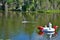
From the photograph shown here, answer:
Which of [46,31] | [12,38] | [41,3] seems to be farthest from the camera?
[41,3]

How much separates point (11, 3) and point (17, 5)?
5.38ft

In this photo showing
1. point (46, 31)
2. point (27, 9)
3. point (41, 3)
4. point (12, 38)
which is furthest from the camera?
point (41, 3)

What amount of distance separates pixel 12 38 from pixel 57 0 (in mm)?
43109

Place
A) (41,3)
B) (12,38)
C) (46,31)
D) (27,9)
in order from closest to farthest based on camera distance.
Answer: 1. (12,38)
2. (46,31)
3. (27,9)
4. (41,3)

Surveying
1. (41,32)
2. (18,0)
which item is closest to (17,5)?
(18,0)

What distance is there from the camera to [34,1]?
54.8 m

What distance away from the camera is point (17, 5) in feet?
180

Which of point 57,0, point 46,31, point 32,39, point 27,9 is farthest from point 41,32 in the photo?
point 57,0

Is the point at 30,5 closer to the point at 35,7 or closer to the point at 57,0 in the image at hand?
the point at 35,7

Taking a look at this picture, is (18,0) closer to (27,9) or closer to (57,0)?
(27,9)

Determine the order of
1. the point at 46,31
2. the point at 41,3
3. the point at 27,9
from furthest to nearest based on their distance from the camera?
1. the point at 41,3
2. the point at 27,9
3. the point at 46,31

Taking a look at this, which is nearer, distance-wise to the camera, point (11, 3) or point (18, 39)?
point (18, 39)

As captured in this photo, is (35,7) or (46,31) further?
(35,7)

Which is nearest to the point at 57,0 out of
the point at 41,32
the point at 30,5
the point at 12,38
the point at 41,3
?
the point at 41,3
